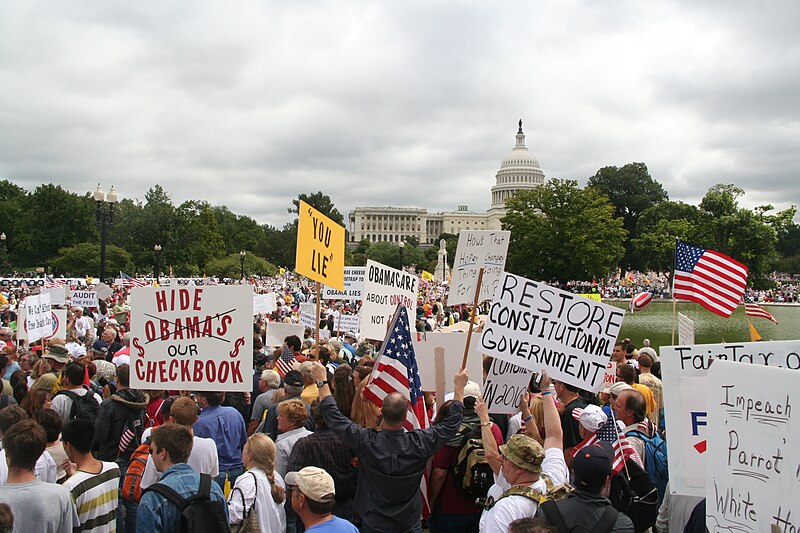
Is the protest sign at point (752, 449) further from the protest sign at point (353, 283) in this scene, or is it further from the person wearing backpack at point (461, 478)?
the protest sign at point (353, 283)

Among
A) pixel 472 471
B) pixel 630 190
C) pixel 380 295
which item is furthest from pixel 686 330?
pixel 630 190

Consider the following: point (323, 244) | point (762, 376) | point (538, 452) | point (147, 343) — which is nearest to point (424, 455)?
point (538, 452)

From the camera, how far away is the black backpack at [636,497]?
4.38 m

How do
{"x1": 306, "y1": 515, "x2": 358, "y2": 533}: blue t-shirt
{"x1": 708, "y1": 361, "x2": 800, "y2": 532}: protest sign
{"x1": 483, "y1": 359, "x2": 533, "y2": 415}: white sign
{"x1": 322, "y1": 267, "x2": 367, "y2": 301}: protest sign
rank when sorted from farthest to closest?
{"x1": 322, "y1": 267, "x2": 367, "y2": 301}: protest sign < {"x1": 483, "y1": 359, "x2": 533, "y2": 415}: white sign < {"x1": 306, "y1": 515, "x2": 358, "y2": 533}: blue t-shirt < {"x1": 708, "y1": 361, "x2": 800, "y2": 532}: protest sign

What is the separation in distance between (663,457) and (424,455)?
75.8 inches

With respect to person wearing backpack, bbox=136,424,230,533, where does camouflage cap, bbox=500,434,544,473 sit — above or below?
above

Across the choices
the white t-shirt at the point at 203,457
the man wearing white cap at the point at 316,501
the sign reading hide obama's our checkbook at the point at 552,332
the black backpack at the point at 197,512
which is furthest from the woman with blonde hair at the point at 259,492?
the sign reading hide obama's our checkbook at the point at 552,332

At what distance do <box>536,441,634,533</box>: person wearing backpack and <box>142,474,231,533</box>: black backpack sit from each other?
5.35 feet

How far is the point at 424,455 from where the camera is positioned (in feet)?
13.9

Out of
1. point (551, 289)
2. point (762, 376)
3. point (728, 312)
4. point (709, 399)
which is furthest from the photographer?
Result: point (728, 312)

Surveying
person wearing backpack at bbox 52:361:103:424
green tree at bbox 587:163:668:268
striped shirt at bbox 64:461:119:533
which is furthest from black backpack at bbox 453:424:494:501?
green tree at bbox 587:163:668:268

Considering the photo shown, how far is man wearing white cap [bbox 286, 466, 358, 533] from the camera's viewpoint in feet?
11.2

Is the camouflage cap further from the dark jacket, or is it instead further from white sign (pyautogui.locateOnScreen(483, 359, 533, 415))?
the dark jacket

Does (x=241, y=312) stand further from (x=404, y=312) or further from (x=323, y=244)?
(x=323, y=244)
